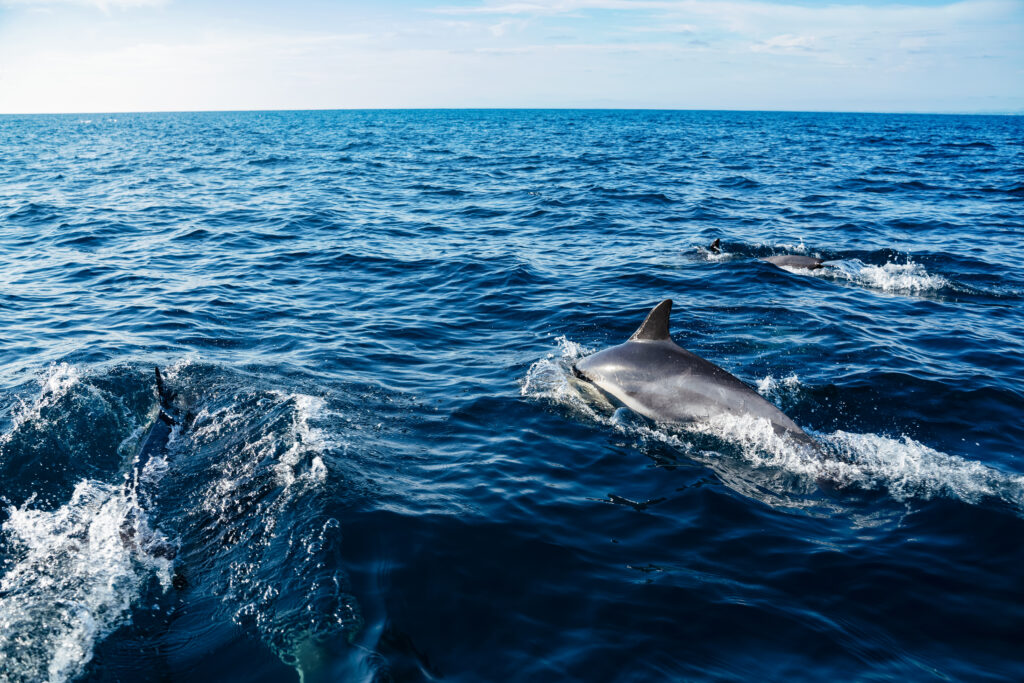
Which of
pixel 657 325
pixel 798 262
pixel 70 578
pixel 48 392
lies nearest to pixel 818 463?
pixel 657 325

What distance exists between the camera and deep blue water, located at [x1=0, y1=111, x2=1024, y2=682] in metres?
5.25

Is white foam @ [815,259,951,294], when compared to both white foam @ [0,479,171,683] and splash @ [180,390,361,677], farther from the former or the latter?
white foam @ [0,479,171,683]

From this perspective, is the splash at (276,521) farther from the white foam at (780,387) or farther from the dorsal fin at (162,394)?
the white foam at (780,387)

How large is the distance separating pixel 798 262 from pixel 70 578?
16776mm

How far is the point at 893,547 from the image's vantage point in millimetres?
6398

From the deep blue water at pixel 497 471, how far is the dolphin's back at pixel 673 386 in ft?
0.93

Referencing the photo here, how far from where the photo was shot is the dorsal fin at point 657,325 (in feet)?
31.1

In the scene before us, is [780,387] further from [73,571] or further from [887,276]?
[73,571]

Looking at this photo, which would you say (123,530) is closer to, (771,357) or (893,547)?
(893,547)

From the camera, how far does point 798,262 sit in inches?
675

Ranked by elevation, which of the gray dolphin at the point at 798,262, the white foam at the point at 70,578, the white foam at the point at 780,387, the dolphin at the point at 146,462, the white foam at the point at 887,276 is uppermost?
the gray dolphin at the point at 798,262

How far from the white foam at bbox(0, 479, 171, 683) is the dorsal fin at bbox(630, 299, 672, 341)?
6.85 metres

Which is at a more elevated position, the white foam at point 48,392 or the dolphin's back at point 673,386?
the dolphin's back at point 673,386

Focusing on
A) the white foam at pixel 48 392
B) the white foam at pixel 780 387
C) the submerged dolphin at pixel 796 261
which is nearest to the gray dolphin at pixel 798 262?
the submerged dolphin at pixel 796 261
